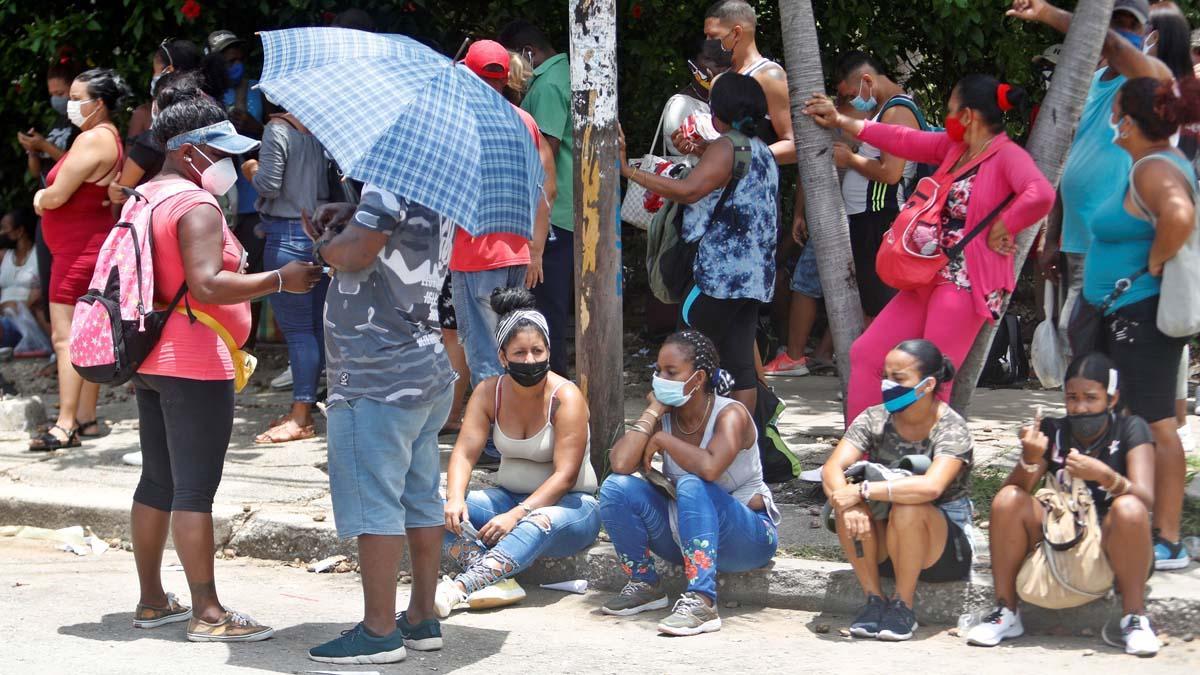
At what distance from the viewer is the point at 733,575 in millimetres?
5410

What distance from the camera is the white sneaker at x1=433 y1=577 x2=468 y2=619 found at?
516 centimetres

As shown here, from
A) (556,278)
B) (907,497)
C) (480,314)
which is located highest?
(556,278)

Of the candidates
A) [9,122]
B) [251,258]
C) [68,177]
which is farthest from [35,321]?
[68,177]

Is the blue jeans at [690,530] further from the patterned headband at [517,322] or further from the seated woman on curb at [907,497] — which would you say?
the patterned headband at [517,322]

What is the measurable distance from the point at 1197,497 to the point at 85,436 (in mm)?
5464

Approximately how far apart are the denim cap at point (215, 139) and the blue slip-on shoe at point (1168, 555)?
131 inches

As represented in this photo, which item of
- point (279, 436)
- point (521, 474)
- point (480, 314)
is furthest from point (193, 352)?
point (279, 436)

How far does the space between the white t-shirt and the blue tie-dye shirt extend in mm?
5804

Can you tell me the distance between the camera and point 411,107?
4301 mm

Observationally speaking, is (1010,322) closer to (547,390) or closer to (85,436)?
(547,390)

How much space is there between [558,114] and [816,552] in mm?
2404

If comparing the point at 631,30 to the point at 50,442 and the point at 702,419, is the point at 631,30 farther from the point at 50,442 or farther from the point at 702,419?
the point at 702,419

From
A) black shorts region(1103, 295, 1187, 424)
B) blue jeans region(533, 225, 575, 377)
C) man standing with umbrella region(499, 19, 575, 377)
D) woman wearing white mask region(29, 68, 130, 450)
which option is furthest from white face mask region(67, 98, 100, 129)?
black shorts region(1103, 295, 1187, 424)

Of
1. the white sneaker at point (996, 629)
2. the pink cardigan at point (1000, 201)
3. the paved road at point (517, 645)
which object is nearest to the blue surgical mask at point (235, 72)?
the paved road at point (517, 645)
